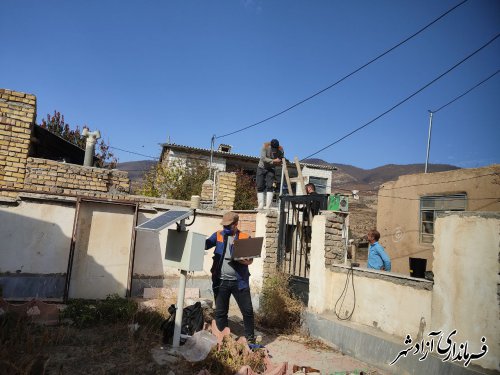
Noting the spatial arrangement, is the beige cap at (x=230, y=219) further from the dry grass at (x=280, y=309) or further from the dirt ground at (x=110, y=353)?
the dry grass at (x=280, y=309)

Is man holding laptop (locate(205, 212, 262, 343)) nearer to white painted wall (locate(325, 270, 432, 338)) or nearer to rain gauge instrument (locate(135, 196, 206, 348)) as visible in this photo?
rain gauge instrument (locate(135, 196, 206, 348))

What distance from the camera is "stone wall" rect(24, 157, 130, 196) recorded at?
24.0 ft

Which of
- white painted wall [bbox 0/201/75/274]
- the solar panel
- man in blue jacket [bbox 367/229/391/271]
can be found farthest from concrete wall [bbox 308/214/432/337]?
white painted wall [bbox 0/201/75/274]

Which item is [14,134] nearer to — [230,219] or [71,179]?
[71,179]

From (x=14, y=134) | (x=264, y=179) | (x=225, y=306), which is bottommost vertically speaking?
(x=225, y=306)

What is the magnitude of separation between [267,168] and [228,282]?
375 centimetres

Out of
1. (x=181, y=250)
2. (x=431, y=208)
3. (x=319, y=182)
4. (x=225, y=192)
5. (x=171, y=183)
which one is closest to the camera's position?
(x=181, y=250)

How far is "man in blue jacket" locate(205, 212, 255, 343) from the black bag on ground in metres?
0.36

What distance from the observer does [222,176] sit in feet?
30.5

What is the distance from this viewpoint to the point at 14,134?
7.06 metres

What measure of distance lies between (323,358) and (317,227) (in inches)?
89.6

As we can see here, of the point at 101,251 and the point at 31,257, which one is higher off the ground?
the point at 101,251

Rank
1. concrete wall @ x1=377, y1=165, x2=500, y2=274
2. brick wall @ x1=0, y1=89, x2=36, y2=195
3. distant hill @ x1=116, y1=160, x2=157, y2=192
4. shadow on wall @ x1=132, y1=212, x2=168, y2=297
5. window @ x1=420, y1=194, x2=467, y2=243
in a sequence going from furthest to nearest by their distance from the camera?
distant hill @ x1=116, y1=160, x2=157, y2=192
window @ x1=420, y1=194, x2=467, y2=243
concrete wall @ x1=377, y1=165, x2=500, y2=274
shadow on wall @ x1=132, y1=212, x2=168, y2=297
brick wall @ x1=0, y1=89, x2=36, y2=195

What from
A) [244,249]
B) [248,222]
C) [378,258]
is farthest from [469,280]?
[248,222]
